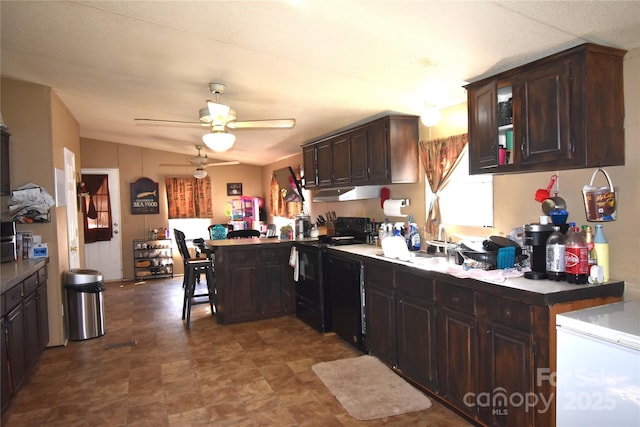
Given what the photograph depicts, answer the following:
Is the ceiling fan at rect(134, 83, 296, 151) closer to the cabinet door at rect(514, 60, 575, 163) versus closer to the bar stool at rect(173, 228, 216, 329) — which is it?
the cabinet door at rect(514, 60, 575, 163)

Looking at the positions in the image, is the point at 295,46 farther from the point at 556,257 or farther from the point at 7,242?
the point at 7,242

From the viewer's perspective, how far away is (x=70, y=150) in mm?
5387

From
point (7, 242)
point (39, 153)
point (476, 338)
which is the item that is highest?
point (39, 153)

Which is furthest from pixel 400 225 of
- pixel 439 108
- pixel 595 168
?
pixel 595 168

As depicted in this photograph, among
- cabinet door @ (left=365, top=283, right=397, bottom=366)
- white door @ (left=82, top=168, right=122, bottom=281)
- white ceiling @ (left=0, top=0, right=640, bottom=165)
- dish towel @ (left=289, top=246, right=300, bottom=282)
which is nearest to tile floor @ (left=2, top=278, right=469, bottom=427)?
cabinet door @ (left=365, top=283, right=397, bottom=366)

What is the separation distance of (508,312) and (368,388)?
136 centimetres

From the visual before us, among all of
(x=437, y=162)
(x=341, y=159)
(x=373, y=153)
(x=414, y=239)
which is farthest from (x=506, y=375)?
→ (x=341, y=159)

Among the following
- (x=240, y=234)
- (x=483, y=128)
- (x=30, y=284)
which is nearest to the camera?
(x=483, y=128)

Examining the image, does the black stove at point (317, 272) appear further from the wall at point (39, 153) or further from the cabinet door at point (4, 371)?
the cabinet door at point (4, 371)

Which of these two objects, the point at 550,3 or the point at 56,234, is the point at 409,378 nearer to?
the point at 550,3

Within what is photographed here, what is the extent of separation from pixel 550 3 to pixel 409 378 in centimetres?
265

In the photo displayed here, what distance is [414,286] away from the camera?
3057 mm

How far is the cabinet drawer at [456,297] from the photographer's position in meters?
2.55

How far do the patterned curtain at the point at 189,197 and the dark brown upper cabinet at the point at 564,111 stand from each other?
278 inches
